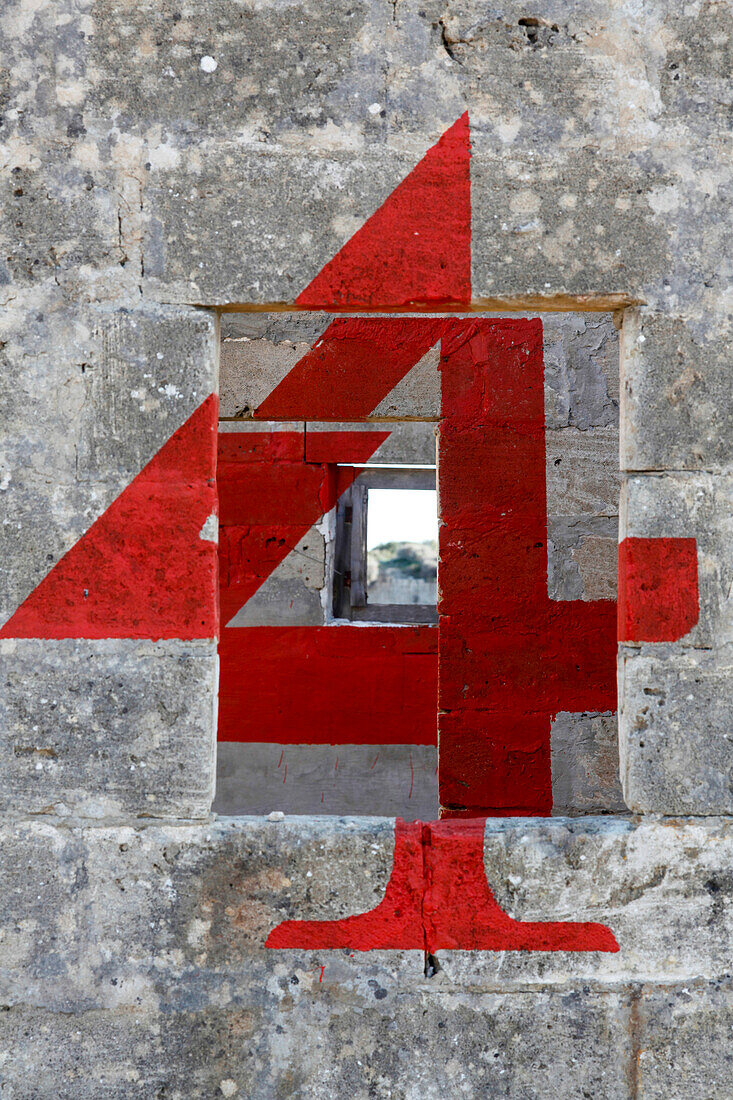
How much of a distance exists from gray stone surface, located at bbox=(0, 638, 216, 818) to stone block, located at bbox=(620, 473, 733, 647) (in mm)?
1151

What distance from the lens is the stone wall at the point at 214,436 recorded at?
2010 millimetres

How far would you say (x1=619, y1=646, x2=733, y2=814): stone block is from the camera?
2.04m

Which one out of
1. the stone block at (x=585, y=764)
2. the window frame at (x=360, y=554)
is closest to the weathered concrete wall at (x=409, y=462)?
the stone block at (x=585, y=764)

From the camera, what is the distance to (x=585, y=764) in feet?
14.7

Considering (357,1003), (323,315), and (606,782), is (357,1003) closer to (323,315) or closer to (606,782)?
(606,782)

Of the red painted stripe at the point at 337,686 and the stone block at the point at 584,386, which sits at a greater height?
the stone block at the point at 584,386

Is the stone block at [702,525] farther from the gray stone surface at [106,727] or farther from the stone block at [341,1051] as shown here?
the gray stone surface at [106,727]

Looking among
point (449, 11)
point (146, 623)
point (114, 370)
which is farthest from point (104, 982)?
point (449, 11)

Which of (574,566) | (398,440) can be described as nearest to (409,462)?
(398,440)

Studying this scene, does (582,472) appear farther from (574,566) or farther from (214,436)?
(214,436)

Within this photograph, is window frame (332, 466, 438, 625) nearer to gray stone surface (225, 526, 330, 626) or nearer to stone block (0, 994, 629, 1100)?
gray stone surface (225, 526, 330, 626)

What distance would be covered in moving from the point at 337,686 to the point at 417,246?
399 centimetres

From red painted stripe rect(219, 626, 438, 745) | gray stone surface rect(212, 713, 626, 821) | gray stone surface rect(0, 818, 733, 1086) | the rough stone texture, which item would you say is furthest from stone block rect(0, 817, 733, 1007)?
gray stone surface rect(212, 713, 626, 821)

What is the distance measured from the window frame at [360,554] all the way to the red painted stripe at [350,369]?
53.6 inches
